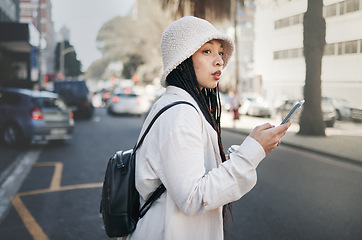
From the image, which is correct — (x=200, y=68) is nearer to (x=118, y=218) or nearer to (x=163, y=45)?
(x=163, y=45)

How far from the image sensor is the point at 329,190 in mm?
6672

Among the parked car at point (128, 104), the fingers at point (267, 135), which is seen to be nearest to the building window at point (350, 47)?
the fingers at point (267, 135)

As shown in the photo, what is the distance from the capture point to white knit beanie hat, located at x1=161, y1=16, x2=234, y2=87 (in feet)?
5.83

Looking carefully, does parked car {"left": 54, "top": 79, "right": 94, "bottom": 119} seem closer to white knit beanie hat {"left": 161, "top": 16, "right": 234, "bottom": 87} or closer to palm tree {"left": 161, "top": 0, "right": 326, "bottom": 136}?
palm tree {"left": 161, "top": 0, "right": 326, "bottom": 136}

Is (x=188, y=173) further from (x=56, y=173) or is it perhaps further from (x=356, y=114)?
(x=56, y=173)

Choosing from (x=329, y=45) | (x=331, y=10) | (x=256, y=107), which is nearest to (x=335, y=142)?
(x=329, y=45)

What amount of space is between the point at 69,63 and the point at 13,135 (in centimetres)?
7885

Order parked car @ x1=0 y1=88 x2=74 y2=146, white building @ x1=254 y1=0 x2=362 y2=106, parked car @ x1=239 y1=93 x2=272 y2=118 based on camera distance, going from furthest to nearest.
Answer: parked car @ x1=239 y1=93 x2=272 y2=118 < parked car @ x1=0 y1=88 x2=74 y2=146 < white building @ x1=254 y1=0 x2=362 y2=106

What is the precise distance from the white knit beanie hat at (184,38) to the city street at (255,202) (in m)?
1.95

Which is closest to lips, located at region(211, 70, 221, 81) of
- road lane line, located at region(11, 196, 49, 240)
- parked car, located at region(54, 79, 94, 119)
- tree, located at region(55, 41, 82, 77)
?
road lane line, located at region(11, 196, 49, 240)

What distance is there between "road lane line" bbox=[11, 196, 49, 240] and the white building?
343 cm

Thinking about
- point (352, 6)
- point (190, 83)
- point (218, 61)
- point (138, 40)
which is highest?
→ point (138, 40)

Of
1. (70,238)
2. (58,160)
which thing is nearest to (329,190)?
(70,238)

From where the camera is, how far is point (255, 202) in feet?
19.5
